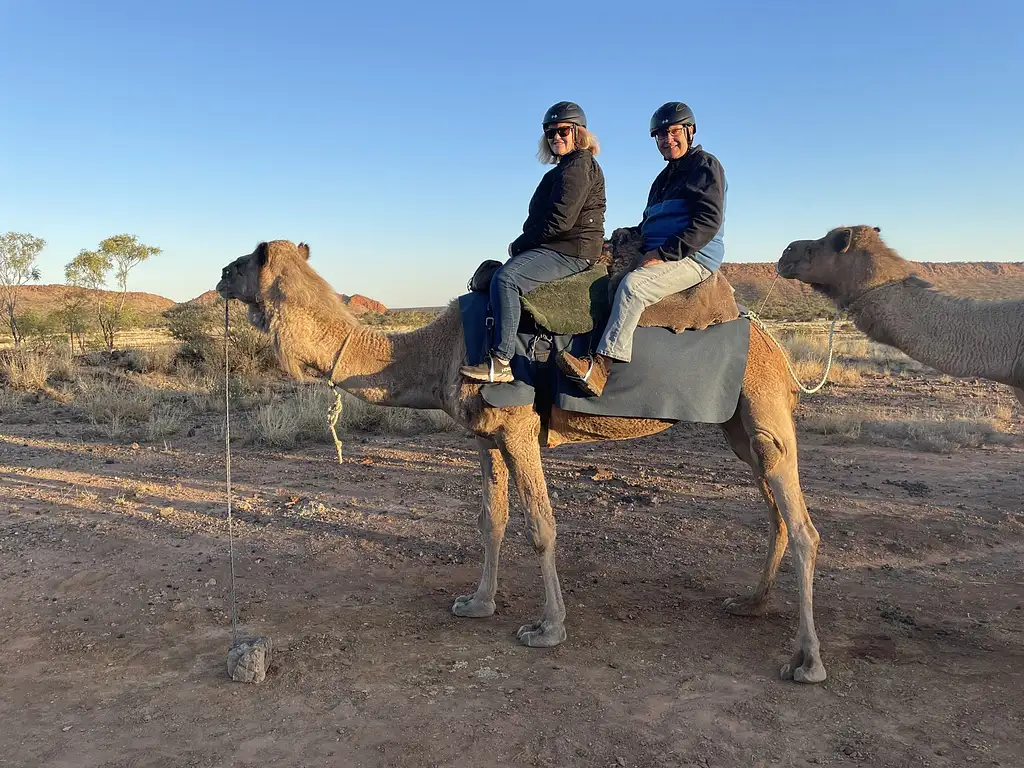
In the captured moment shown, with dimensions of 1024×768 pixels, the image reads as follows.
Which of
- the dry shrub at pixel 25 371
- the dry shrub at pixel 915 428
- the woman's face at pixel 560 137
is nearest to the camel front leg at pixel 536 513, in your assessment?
the woman's face at pixel 560 137

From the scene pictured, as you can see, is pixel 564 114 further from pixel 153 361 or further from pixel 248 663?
pixel 153 361

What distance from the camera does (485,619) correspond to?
16.0ft

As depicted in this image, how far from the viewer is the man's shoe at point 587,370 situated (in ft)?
13.6

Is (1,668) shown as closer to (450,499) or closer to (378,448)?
(450,499)

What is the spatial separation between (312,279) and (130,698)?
106 inches

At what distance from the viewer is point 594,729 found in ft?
11.4

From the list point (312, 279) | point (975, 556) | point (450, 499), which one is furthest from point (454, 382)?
point (975, 556)

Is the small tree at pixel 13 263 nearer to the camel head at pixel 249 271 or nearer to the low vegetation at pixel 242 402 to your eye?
the low vegetation at pixel 242 402

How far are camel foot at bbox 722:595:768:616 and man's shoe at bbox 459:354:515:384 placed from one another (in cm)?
246

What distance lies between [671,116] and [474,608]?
12.0 feet

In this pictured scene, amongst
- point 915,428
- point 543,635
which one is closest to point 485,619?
point 543,635

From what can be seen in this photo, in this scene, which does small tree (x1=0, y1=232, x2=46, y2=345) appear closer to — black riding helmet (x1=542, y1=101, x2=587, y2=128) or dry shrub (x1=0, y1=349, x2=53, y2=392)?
dry shrub (x1=0, y1=349, x2=53, y2=392)

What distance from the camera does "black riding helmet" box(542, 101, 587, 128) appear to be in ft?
14.1

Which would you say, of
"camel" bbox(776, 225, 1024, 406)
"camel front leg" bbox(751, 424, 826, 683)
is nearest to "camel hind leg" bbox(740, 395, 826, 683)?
"camel front leg" bbox(751, 424, 826, 683)
